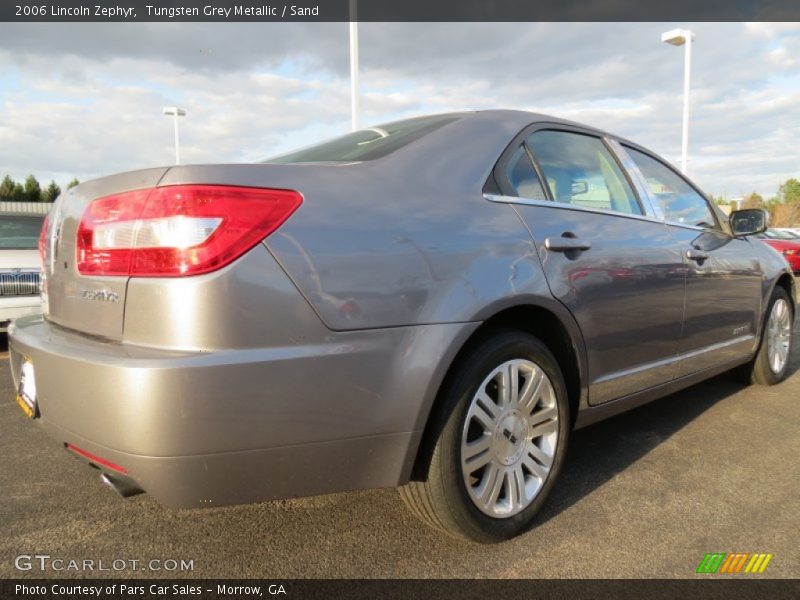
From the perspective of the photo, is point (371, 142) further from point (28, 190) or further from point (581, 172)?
point (28, 190)

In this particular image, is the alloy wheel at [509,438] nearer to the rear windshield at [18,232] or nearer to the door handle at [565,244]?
the door handle at [565,244]

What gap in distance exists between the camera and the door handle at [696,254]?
10.3 feet

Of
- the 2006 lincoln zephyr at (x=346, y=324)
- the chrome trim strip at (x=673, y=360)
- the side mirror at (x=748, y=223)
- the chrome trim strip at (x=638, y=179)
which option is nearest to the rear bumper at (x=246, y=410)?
the 2006 lincoln zephyr at (x=346, y=324)

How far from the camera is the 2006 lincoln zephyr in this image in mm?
1574

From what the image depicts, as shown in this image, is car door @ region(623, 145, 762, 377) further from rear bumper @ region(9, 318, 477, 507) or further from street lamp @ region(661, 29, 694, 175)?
street lamp @ region(661, 29, 694, 175)

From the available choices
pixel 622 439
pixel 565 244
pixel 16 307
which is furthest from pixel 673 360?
pixel 16 307

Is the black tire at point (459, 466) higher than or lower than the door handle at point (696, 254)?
lower

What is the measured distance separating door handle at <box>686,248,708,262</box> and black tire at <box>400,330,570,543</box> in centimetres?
143

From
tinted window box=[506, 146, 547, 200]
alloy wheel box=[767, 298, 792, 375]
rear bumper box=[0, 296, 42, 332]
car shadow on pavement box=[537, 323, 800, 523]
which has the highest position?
tinted window box=[506, 146, 547, 200]

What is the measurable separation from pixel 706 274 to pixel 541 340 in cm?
142

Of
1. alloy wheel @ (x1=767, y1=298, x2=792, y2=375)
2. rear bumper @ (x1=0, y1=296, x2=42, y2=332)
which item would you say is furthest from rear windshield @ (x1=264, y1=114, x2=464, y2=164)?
rear bumper @ (x1=0, y1=296, x2=42, y2=332)

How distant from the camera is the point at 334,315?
169 centimetres

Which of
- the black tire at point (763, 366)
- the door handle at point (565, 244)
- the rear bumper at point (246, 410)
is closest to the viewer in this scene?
the rear bumper at point (246, 410)

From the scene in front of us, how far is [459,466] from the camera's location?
1973 mm
